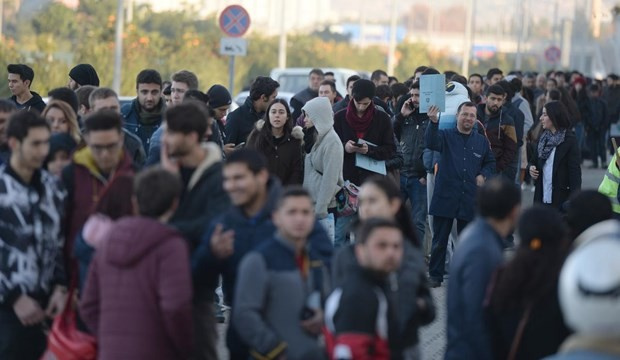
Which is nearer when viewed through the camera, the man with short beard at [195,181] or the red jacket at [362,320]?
the red jacket at [362,320]

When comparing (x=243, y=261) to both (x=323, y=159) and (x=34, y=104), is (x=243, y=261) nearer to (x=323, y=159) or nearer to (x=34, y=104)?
(x=323, y=159)

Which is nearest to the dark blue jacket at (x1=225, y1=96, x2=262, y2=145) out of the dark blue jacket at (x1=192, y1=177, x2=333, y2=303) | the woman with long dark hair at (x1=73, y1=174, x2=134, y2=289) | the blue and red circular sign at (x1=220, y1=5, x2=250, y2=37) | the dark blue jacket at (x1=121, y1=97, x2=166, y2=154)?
the dark blue jacket at (x1=121, y1=97, x2=166, y2=154)

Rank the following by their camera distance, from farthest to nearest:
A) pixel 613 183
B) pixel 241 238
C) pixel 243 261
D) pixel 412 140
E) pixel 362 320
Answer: pixel 412 140, pixel 613 183, pixel 241 238, pixel 243 261, pixel 362 320

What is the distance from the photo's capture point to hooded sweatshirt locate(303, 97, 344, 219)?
12477mm

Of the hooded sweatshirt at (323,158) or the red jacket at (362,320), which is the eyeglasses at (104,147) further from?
the hooded sweatshirt at (323,158)

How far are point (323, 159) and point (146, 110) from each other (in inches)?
64.0

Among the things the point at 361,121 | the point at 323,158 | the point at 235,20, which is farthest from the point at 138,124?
the point at 235,20

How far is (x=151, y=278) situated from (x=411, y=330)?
3.78 ft

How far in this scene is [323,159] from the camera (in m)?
12.5

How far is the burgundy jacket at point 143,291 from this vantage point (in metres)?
6.52

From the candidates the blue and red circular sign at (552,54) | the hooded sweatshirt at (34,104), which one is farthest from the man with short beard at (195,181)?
the blue and red circular sign at (552,54)

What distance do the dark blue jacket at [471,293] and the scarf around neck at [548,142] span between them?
7310 mm

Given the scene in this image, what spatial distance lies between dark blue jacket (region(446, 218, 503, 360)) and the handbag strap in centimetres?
12

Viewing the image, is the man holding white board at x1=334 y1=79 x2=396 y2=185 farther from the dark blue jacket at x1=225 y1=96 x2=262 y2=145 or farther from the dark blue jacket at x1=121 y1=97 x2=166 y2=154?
the dark blue jacket at x1=121 y1=97 x2=166 y2=154
